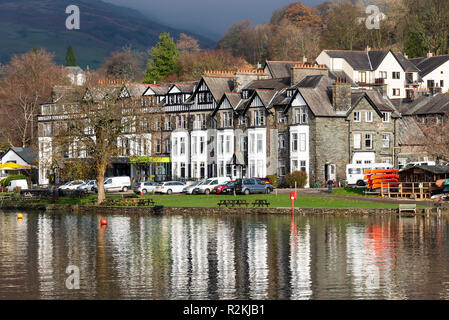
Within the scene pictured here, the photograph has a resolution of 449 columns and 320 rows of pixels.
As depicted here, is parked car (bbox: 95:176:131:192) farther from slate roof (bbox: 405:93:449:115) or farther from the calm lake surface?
slate roof (bbox: 405:93:449:115)

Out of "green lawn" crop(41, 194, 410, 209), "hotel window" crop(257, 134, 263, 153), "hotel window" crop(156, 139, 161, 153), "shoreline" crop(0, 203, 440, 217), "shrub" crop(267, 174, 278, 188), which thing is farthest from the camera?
"hotel window" crop(156, 139, 161, 153)

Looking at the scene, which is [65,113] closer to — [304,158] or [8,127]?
[304,158]

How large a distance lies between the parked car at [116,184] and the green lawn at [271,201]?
9.32 m

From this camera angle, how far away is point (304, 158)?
329 feet

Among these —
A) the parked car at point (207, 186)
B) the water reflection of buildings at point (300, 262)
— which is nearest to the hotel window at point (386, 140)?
the parked car at point (207, 186)

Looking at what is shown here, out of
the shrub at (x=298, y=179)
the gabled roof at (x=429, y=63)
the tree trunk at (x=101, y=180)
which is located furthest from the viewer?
the gabled roof at (x=429, y=63)

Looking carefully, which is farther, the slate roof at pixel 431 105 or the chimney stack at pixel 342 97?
the slate roof at pixel 431 105

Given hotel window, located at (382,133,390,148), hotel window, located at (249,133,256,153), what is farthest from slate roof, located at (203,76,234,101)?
hotel window, located at (382,133,390,148)

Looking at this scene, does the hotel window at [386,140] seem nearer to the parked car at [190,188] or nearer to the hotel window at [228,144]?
the hotel window at [228,144]

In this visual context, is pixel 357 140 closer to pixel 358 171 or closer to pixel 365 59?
pixel 358 171

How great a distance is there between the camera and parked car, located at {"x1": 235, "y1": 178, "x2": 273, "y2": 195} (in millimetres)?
88125

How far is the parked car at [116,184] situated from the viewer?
100838 millimetres

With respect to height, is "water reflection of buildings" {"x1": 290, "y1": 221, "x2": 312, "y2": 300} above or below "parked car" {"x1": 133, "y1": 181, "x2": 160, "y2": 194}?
below

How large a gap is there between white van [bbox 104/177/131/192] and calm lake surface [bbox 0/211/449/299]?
33.8 meters
